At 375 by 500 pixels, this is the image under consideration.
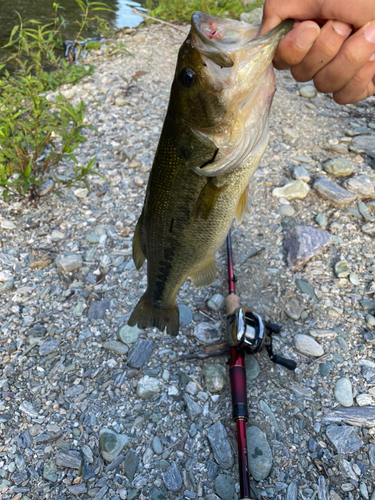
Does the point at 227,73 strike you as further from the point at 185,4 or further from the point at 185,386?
the point at 185,4

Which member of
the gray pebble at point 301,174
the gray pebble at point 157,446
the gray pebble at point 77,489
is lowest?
the gray pebble at point 77,489

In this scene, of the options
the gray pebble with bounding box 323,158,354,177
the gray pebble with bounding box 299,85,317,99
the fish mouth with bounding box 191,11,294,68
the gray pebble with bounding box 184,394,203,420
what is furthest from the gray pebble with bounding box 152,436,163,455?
the gray pebble with bounding box 299,85,317,99

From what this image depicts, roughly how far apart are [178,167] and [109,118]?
4044 millimetres

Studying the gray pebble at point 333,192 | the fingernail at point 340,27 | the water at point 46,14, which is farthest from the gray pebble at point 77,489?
the water at point 46,14

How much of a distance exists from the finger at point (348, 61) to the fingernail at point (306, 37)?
184 millimetres

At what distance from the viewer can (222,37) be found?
1.69m

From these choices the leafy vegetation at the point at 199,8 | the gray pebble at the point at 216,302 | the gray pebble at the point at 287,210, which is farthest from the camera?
the leafy vegetation at the point at 199,8

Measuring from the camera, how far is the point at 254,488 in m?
2.29

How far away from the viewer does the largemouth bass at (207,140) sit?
66.5 inches

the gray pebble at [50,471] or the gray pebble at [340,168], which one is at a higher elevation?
the gray pebble at [340,168]

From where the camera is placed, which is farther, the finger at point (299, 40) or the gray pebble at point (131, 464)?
the gray pebble at point (131, 464)

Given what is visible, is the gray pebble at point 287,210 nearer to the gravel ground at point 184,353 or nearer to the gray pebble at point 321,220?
the gravel ground at point 184,353

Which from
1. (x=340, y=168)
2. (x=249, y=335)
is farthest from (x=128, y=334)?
(x=340, y=168)

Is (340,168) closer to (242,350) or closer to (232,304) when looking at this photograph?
(232,304)
